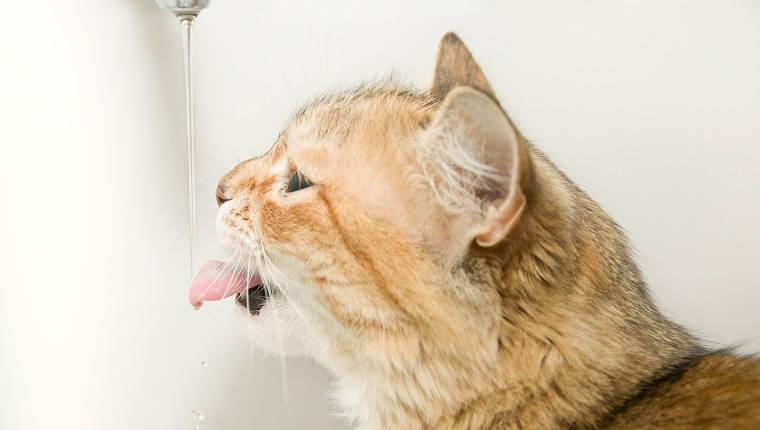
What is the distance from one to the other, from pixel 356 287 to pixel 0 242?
79cm

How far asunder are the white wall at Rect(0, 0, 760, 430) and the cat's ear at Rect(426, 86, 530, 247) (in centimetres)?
60

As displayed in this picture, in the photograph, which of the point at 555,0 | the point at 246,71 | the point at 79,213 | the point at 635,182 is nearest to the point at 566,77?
the point at 555,0

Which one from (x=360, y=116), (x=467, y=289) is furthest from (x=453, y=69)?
(x=467, y=289)

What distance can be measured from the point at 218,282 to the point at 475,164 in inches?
23.6

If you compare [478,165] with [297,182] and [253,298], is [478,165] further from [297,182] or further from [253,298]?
[253,298]

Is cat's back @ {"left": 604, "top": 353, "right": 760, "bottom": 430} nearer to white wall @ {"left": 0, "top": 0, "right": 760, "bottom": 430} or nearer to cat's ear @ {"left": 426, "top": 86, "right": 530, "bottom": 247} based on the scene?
cat's ear @ {"left": 426, "top": 86, "right": 530, "bottom": 247}

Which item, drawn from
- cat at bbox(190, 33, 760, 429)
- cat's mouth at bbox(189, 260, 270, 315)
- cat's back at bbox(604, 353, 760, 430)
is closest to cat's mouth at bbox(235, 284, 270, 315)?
cat's mouth at bbox(189, 260, 270, 315)

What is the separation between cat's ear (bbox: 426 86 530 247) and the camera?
0.95 meters

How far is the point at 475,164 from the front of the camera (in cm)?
100

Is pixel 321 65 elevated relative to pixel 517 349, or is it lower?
elevated

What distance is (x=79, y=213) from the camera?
1.58 metres

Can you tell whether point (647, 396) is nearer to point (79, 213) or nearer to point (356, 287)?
point (356, 287)

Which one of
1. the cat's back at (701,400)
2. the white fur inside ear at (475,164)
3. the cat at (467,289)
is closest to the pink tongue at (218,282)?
the cat at (467,289)

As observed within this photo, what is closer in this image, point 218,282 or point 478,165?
point 478,165
